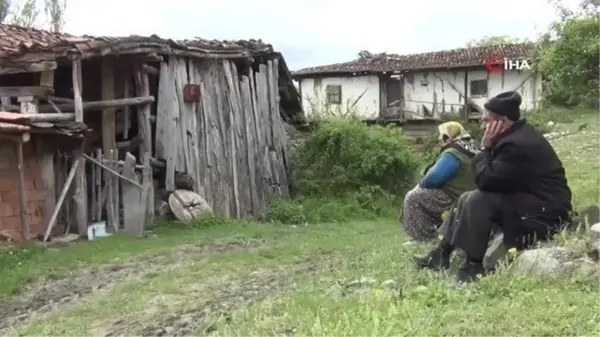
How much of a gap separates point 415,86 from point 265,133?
1813cm

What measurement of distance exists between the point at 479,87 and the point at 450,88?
122 centimetres

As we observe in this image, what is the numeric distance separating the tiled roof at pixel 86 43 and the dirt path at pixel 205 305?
4.84 meters

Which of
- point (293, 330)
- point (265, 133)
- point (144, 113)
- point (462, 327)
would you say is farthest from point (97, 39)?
point (462, 327)

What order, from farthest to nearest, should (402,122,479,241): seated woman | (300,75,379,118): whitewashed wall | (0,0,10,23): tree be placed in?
(300,75,379,118): whitewashed wall, (0,0,10,23): tree, (402,122,479,241): seated woman

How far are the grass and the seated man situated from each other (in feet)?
1.17

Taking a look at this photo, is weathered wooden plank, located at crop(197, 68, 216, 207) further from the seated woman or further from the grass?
the seated woman

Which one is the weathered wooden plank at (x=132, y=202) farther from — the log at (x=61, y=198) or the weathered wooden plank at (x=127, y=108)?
the log at (x=61, y=198)

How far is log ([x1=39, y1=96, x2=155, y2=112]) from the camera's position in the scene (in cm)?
1196

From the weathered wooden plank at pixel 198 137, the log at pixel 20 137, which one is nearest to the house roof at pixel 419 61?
the weathered wooden plank at pixel 198 137

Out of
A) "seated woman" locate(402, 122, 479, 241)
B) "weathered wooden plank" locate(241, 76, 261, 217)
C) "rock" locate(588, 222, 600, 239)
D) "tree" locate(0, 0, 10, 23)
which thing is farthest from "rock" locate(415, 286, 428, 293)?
"tree" locate(0, 0, 10, 23)

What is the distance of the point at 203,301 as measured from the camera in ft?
21.7

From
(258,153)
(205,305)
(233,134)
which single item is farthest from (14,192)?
(258,153)

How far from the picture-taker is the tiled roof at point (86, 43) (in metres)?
10.6

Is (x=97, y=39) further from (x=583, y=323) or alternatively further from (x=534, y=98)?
(x=534, y=98)
